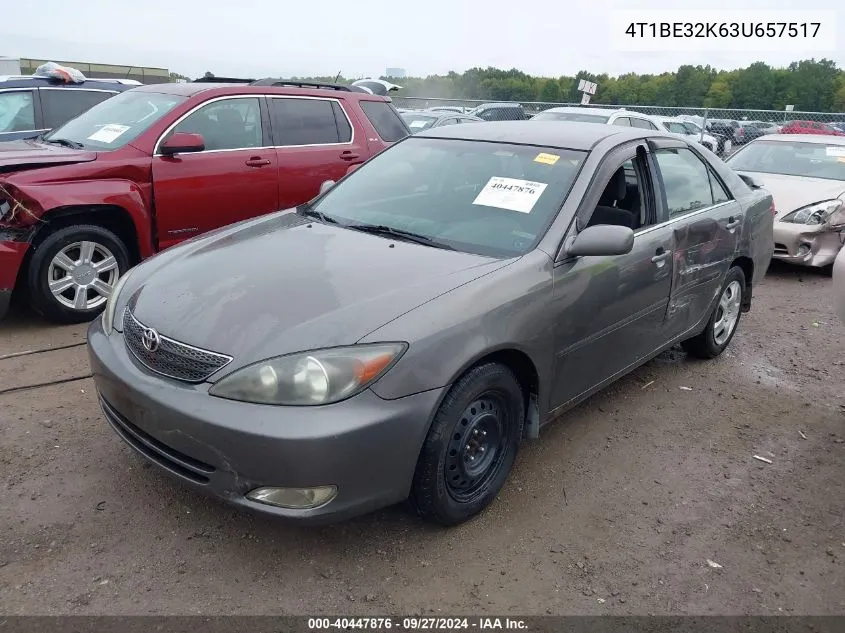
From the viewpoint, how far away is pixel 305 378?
7.83 feet

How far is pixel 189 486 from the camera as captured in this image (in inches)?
101

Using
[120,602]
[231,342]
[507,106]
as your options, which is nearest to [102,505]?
[120,602]

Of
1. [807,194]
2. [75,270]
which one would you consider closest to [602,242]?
[75,270]

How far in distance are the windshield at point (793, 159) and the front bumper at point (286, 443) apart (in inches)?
304

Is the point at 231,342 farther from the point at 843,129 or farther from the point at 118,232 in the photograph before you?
the point at 843,129

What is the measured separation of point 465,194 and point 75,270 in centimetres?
305

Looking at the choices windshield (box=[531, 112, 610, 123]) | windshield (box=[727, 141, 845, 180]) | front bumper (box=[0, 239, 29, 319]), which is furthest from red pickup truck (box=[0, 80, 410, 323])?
windshield (box=[531, 112, 610, 123])

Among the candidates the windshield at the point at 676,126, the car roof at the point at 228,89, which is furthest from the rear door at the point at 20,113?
the windshield at the point at 676,126

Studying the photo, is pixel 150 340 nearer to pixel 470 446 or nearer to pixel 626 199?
pixel 470 446

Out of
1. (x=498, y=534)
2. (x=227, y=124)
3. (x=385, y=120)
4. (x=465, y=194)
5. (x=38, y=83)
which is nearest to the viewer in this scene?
(x=498, y=534)

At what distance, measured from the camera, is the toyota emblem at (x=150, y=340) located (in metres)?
2.64

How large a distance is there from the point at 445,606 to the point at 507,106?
19.8 metres

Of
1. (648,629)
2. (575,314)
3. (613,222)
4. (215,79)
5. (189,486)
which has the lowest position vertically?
(648,629)

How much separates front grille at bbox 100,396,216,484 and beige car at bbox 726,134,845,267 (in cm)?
690
